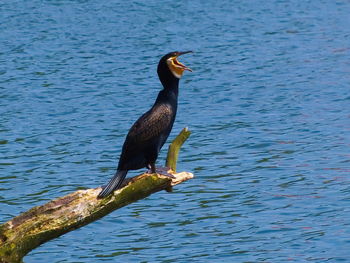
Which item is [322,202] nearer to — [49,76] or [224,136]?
[224,136]

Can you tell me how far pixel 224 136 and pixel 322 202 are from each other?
16.5 feet

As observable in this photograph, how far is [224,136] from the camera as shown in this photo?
21703 mm

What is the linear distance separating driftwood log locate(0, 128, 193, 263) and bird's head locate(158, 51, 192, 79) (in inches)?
37.3

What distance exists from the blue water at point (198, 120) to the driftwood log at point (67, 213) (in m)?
Result: 3.59

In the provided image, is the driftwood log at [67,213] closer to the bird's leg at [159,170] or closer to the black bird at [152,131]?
the bird's leg at [159,170]

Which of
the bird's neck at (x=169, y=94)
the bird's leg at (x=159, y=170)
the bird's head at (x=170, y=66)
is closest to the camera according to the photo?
the bird's leg at (x=159, y=170)

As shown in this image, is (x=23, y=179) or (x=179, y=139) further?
(x=23, y=179)

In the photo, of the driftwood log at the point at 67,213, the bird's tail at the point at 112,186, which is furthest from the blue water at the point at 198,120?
the bird's tail at the point at 112,186

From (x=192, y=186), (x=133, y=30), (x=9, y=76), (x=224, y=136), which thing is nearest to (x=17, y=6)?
(x=133, y=30)

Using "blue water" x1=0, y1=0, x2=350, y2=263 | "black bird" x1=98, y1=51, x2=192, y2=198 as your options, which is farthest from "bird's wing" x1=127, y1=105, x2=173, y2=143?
"blue water" x1=0, y1=0, x2=350, y2=263

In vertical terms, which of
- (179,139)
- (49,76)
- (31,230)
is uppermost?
(179,139)

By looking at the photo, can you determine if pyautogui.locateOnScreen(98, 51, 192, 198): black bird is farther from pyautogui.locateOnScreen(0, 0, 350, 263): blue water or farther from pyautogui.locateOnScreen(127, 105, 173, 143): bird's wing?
pyautogui.locateOnScreen(0, 0, 350, 263): blue water

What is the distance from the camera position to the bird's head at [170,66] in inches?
445

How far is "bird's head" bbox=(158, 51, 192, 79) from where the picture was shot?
445 inches
